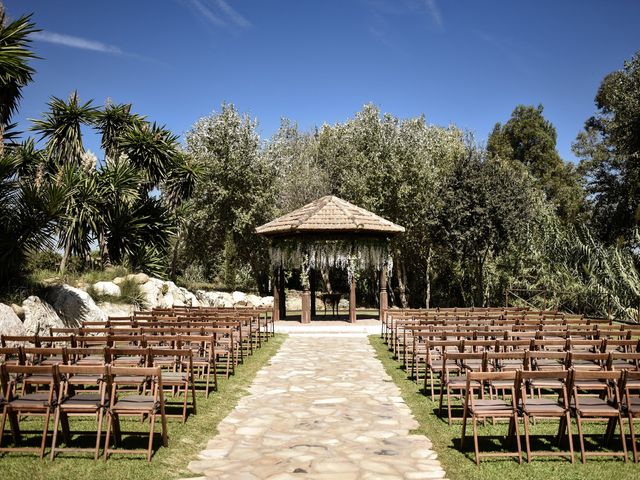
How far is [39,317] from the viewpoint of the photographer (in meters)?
13.8

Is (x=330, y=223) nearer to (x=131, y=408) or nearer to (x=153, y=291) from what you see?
(x=153, y=291)

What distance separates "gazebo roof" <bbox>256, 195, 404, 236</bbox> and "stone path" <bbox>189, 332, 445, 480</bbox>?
29.8ft

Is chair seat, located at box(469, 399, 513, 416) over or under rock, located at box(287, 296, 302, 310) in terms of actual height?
under

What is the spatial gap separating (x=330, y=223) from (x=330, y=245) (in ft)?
3.05

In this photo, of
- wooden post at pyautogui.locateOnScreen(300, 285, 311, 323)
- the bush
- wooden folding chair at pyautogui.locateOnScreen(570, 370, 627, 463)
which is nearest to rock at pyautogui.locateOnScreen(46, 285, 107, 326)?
the bush

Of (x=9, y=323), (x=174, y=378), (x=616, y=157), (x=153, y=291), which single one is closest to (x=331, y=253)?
(x=153, y=291)

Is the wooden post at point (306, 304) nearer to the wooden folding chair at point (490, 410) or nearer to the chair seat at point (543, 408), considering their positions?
the wooden folding chair at point (490, 410)

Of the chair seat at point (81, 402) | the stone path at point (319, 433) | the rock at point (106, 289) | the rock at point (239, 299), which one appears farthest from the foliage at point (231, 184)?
the chair seat at point (81, 402)

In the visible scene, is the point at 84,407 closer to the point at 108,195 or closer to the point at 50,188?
the point at 50,188

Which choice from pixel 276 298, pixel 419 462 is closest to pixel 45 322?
pixel 276 298

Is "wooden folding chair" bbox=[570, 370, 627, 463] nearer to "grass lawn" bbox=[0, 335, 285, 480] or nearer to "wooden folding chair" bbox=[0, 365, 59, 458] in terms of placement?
"grass lawn" bbox=[0, 335, 285, 480]

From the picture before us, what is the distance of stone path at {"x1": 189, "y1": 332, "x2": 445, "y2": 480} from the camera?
538 cm

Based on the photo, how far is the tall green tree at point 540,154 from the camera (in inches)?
1618

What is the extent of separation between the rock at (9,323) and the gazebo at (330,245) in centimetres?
970
